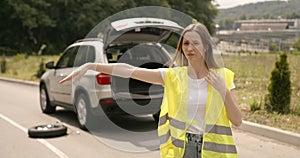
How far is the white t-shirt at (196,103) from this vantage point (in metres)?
2.62

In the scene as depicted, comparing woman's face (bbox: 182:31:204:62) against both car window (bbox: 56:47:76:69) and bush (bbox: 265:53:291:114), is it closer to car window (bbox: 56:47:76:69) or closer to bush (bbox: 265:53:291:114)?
car window (bbox: 56:47:76:69)

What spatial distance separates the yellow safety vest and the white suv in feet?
14.1

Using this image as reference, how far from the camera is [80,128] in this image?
8422 mm

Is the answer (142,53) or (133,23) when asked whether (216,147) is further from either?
(142,53)

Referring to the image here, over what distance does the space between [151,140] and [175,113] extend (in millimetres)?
4702

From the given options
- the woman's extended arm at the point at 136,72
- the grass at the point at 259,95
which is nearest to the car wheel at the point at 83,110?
the grass at the point at 259,95

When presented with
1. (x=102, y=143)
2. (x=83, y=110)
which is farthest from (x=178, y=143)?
(x=83, y=110)

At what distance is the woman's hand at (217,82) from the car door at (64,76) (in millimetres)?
6393

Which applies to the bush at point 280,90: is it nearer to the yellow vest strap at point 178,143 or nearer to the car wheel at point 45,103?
the car wheel at point 45,103

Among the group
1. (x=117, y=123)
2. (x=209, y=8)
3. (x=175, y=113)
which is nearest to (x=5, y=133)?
(x=117, y=123)

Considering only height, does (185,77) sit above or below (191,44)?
below

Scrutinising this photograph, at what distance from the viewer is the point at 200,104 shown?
2627 mm

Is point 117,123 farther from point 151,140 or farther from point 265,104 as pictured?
point 265,104

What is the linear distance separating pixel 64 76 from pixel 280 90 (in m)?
4.77
